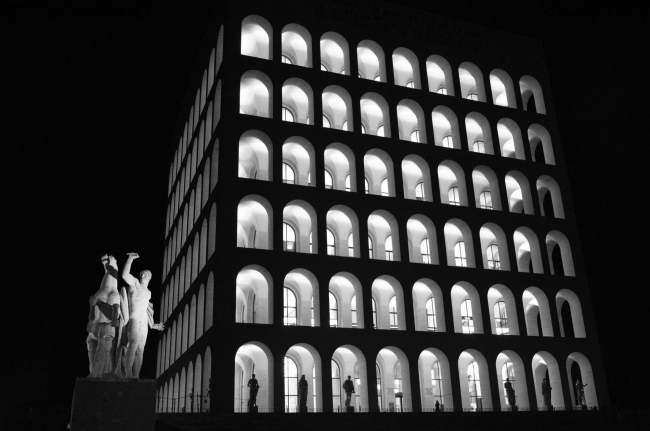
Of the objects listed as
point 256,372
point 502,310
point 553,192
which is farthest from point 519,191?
point 256,372

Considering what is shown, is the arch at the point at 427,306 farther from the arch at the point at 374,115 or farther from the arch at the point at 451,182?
the arch at the point at 374,115

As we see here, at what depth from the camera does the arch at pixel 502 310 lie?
34.8 m

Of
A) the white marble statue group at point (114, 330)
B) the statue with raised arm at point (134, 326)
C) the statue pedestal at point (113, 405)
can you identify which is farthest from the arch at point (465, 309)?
the statue pedestal at point (113, 405)

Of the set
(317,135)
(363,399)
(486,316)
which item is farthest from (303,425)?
(317,135)

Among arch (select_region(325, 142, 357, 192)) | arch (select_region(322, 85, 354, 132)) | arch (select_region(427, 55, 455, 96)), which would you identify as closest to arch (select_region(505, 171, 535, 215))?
arch (select_region(427, 55, 455, 96))

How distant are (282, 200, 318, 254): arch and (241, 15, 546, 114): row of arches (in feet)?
27.9

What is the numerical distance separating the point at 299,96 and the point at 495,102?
42.2ft

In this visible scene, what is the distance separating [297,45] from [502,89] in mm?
13250

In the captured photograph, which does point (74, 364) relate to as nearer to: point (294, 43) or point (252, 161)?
point (252, 161)

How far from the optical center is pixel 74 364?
4547 centimetres

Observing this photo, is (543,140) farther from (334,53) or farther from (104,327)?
(104,327)

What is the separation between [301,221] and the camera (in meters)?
35.3

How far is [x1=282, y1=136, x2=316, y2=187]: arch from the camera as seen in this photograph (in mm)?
35125

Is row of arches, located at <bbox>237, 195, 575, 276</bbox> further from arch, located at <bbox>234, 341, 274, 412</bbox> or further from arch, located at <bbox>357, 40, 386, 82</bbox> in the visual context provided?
arch, located at <bbox>357, 40, 386, 82</bbox>
